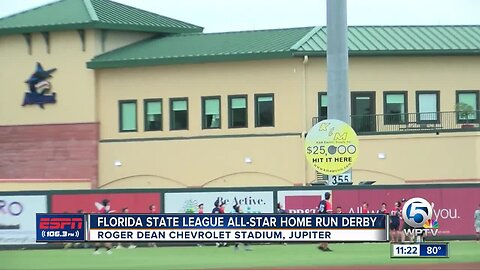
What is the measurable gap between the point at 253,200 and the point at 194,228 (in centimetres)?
1181

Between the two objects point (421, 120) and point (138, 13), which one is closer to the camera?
point (421, 120)

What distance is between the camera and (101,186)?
57.3 m

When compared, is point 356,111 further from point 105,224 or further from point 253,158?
point 105,224

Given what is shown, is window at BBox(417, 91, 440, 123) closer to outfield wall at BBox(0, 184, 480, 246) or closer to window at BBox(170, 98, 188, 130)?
window at BBox(170, 98, 188, 130)

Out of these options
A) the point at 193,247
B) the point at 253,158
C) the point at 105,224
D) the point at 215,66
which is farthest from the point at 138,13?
the point at 105,224

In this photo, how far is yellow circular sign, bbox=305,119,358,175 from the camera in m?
38.4

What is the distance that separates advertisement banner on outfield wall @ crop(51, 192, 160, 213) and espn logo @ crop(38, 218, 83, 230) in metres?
11.7

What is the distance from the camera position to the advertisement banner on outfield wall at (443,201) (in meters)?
40.1

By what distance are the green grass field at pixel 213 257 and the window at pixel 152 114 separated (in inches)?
723

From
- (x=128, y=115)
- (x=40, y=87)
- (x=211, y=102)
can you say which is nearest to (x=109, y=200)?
(x=211, y=102)

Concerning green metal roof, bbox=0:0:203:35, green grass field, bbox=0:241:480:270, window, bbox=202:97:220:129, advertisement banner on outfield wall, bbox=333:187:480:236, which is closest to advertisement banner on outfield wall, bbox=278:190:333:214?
advertisement banner on outfield wall, bbox=333:187:480:236

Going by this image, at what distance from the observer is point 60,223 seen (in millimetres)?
28391

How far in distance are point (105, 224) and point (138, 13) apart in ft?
116

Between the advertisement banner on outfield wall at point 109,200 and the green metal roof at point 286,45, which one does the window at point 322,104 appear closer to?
the green metal roof at point 286,45
